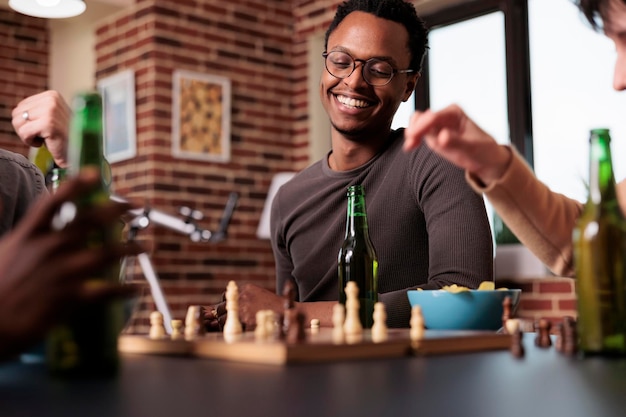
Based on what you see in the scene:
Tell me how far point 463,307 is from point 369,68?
0.98m

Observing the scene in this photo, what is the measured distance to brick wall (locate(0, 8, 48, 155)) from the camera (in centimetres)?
527

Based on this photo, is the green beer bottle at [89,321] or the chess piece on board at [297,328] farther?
the chess piece on board at [297,328]

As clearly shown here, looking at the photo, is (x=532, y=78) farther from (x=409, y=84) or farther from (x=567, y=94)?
(x=409, y=84)

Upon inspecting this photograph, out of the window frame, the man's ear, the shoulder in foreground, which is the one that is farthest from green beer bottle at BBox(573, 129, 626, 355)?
the window frame

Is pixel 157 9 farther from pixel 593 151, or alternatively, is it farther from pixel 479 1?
pixel 593 151

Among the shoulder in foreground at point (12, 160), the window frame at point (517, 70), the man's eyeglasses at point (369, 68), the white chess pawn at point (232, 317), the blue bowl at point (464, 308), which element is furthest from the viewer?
the window frame at point (517, 70)

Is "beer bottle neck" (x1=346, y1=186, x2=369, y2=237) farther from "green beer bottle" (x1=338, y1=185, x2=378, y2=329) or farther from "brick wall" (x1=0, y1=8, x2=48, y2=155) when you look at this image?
"brick wall" (x1=0, y1=8, x2=48, y2=155)

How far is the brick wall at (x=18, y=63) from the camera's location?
17.3 feet

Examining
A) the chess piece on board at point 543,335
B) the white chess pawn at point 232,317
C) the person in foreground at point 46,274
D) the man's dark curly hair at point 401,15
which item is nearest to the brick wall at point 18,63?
the man's dark curly hair at point 401,15

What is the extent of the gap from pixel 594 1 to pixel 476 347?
59 cm

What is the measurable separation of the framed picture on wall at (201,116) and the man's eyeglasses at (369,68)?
276 cm

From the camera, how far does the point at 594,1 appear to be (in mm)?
1170

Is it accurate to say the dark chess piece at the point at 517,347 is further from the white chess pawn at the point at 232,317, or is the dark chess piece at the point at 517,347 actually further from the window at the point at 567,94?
the window at the point at 567,94

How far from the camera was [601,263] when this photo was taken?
844mm
